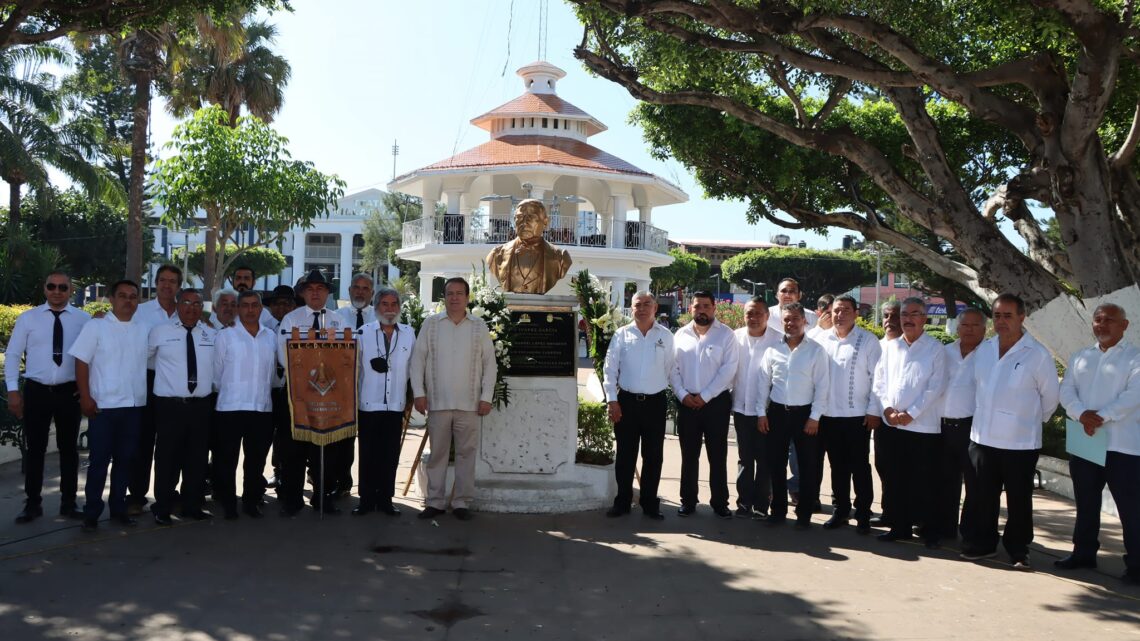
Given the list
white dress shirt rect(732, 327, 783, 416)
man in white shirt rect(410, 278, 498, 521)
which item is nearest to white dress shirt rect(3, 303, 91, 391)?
man in white shirt rect(410, 278, 498, 521)

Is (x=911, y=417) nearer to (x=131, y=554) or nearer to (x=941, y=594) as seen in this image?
(x=941, y=594)

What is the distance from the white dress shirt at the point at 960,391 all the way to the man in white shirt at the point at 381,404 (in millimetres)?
4099

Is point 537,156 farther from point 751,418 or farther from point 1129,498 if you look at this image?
point 1129,498

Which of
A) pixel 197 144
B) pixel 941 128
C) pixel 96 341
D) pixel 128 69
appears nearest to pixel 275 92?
pixel 128 69

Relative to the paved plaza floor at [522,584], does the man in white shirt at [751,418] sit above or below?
above

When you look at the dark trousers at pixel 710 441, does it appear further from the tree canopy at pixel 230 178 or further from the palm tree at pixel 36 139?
the palm tree at pixel 36 139

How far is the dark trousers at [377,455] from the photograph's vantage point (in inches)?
287

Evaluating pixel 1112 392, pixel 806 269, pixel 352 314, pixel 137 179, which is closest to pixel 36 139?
pixel 137 179

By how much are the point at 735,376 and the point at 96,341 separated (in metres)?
4.88

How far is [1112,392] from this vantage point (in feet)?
19.4

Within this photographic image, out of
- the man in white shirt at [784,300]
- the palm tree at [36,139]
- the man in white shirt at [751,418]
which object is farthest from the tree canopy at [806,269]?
the man in white shirt at [751,418]

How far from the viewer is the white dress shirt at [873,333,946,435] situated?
263 inches

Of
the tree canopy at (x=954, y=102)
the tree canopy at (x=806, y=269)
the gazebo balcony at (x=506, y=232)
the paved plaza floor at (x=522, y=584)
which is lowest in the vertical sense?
the paved plaza floor at (x=522, y=584)

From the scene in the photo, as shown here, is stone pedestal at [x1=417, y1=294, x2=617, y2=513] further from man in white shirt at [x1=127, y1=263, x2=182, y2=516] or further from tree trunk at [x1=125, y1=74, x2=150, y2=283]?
tree trunk at [x1=125, y1=74, x2=150, y2=283]
